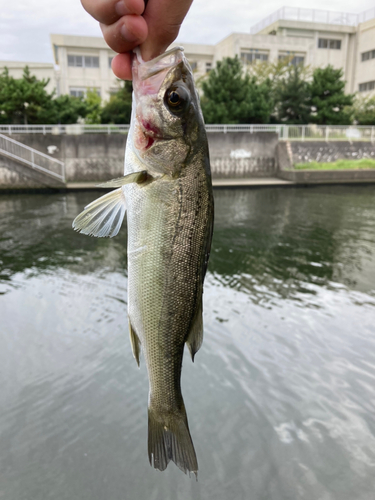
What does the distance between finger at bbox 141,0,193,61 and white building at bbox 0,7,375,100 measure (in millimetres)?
41499

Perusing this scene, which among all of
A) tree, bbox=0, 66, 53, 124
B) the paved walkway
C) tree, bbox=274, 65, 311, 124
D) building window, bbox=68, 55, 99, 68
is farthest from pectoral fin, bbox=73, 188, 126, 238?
building window, bbox=68, 55, 99, 68

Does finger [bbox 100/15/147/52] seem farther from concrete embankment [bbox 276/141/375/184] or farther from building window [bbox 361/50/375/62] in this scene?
building window [bbox 361/50/375/62]

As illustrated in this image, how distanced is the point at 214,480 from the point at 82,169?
69.2 feet

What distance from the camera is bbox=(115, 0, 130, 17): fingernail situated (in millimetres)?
1455

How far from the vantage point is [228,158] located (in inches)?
990

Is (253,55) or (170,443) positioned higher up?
(253,55)

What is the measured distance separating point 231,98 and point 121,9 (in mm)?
29565

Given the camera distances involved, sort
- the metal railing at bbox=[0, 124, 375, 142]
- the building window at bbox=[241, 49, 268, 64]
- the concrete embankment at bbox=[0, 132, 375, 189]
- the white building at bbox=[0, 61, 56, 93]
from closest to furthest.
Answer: the concrete embankment at bbox=[0, 132, 375, 189] → the metal railing at bbox=[0, 124, 375, 142] → the building window at bbox=[241, 49, 268, 64] → the white building at bbox=[0, 61, 56, 93]

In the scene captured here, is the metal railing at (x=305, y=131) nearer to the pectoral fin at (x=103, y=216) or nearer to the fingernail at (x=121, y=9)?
the pectoral fin at (x=103, y=216)

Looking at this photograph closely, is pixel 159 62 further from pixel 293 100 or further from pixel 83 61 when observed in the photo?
pixel 83 61

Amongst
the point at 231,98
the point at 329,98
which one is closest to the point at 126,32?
the point at 231,98

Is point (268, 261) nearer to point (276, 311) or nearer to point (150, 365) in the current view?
point (276, 311)

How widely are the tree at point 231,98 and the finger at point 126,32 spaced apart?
27642mm

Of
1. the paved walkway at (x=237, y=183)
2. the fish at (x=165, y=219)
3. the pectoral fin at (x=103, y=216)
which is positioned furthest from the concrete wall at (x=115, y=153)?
the fish at (x=165, y=219)
